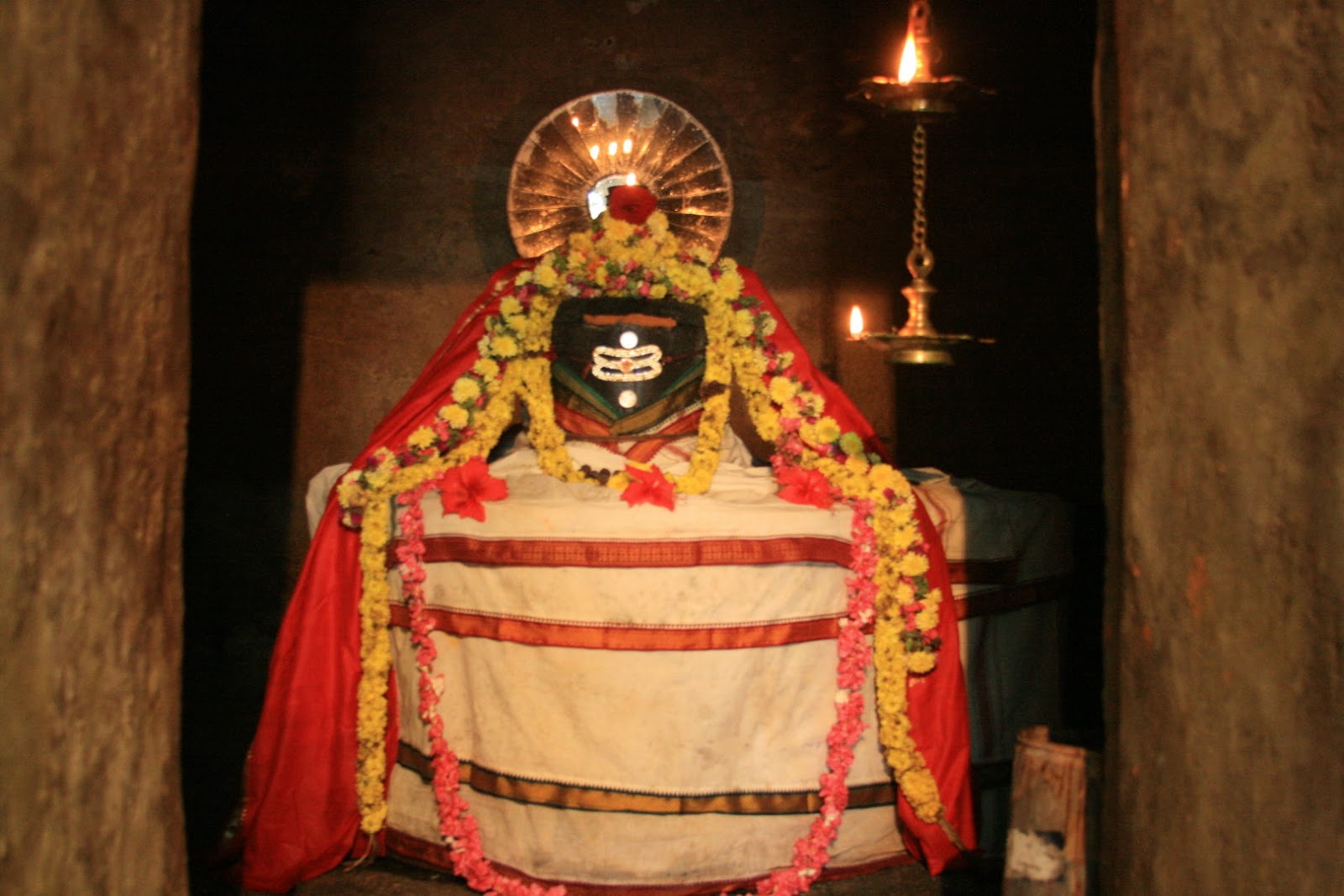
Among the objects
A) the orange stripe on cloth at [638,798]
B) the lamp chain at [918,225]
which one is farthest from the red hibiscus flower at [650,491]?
the lamp chain at [918,225]

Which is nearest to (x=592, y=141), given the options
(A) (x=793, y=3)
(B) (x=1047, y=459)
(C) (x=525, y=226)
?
(C) (x=525, y=226)

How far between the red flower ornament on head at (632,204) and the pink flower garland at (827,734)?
4.77 feet

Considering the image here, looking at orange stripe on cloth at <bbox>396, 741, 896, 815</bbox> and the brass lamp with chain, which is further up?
the brass lamp with chain

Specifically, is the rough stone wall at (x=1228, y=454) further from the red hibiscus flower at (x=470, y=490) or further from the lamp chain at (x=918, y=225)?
the red hibiscus flower at (x=470, y=490)

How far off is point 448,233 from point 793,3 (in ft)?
6.75

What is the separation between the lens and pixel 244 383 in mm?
5809

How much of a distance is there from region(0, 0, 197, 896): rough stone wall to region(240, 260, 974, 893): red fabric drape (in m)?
2.04

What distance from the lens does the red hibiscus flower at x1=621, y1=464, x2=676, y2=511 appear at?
12.9 ft

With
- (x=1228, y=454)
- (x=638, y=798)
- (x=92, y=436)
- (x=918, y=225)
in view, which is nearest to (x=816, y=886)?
(x=638, y=798)

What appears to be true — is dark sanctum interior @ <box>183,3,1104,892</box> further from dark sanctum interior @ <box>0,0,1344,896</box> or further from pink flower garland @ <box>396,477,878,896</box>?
dark sanctum interior @ <box>0,0,1344,896</box>

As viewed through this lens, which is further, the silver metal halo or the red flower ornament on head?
the silver metal halo

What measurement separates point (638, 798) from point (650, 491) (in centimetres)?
98

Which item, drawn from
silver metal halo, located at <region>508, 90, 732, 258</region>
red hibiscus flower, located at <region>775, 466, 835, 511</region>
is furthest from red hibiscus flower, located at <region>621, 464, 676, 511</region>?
silver metal halo, located at <region>508, 90, 732, 258</region>

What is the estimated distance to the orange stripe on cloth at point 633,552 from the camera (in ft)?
12.5
